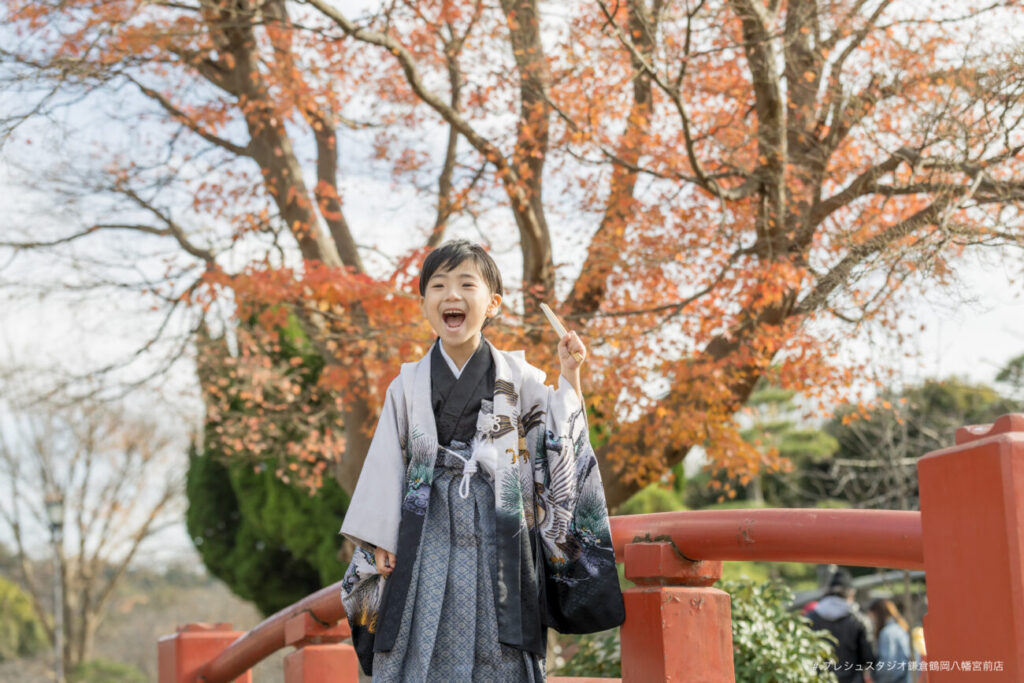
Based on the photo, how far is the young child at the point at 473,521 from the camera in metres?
2.38

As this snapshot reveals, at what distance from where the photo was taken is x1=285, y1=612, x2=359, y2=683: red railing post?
3.45 m

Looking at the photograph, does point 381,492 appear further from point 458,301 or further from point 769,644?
point 769,644

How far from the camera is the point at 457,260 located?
2578 millimetres

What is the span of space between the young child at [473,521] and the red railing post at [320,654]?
3.18 ft

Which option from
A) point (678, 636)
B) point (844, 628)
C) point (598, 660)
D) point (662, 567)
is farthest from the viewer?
point (844, 628)

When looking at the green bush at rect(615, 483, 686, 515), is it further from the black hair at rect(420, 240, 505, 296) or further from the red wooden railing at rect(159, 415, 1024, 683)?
the black hair at rect(420, 240, 505, 296)

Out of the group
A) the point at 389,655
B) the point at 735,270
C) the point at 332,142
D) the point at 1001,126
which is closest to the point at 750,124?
the point at 735,270

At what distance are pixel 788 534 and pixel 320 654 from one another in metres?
1.88

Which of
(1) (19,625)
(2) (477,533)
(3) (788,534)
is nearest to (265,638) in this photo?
(2) (477,533)

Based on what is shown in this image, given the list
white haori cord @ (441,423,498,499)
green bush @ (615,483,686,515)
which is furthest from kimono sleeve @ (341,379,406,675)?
green bush @ (615,483,686,515)

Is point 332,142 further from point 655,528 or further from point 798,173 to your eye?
point 655,528

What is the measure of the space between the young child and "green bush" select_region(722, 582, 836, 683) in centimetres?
160

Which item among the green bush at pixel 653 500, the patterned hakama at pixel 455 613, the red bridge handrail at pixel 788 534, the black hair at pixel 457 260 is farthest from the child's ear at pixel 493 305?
the green bush at pixel 653 500

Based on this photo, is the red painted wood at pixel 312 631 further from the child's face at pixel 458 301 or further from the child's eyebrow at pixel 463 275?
the child's eyebrow at pixel 463 275
